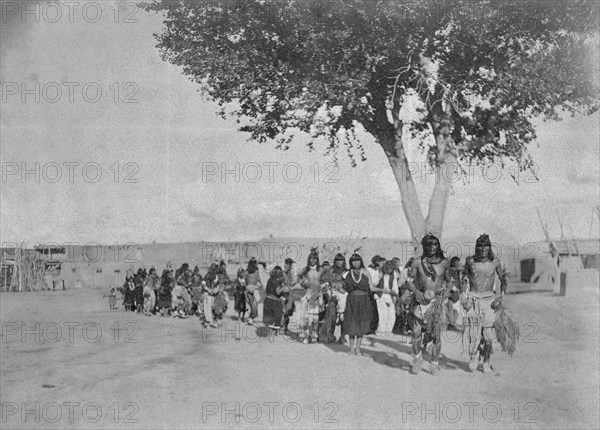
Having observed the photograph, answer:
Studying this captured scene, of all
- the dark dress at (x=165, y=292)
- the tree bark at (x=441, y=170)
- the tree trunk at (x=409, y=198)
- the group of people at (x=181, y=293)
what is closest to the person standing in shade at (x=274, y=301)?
the group of people at (x=181, y=293)

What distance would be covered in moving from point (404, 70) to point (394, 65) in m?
0.17

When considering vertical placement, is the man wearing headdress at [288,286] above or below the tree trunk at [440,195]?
below

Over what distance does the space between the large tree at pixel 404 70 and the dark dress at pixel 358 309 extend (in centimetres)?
136

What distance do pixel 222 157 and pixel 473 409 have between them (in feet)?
14.7

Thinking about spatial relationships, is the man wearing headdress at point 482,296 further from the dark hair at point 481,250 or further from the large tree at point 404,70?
the large tree at point 404,70

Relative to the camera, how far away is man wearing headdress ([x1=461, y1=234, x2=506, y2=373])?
26.2 feet

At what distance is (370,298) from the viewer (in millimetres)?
9438

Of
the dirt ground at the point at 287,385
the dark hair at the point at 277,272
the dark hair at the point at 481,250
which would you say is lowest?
the dirt ground at the point at 287,385

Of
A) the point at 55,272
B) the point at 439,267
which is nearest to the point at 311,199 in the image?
the point at 439,267

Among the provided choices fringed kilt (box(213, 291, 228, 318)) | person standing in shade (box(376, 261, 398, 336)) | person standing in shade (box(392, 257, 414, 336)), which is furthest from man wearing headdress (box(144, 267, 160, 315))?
person standing in shade (box(392, 257, 414, 336))

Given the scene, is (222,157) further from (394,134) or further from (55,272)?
(55,272)

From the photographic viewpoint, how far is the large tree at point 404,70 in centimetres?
993

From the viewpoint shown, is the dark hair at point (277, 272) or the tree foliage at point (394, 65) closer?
the tree foliage at point (394, 65)

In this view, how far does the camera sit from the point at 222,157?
9.17m
